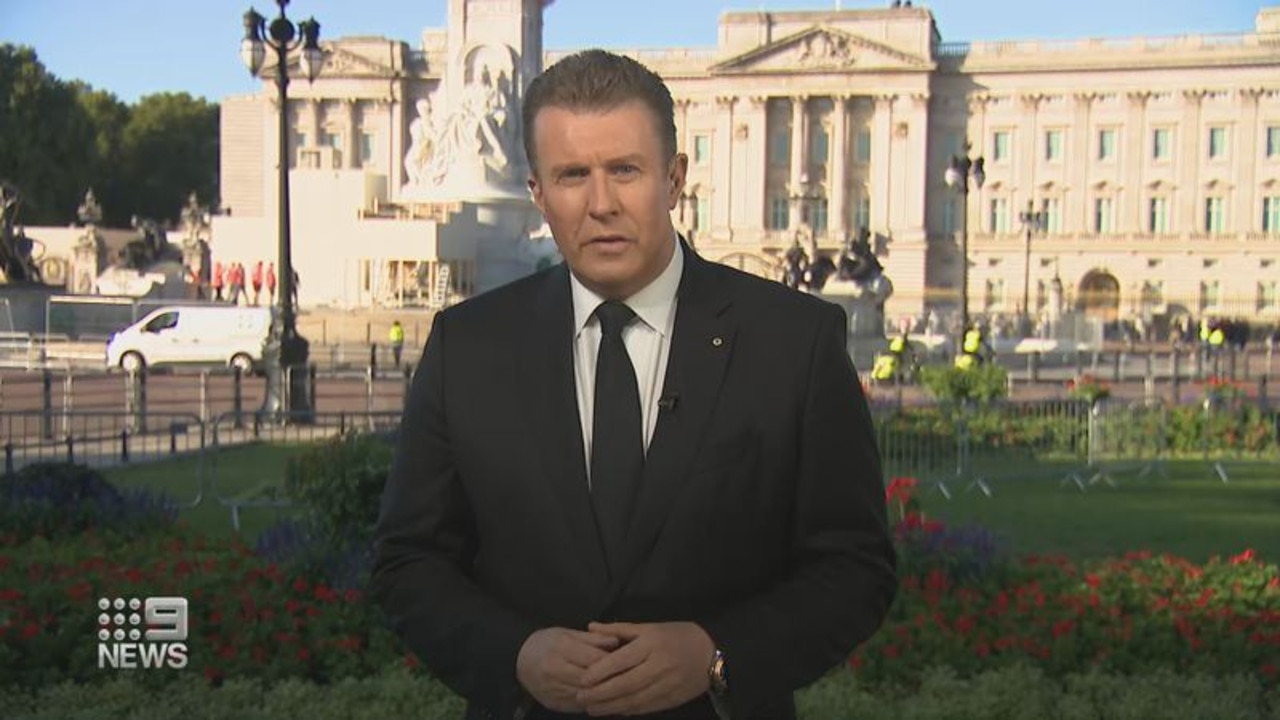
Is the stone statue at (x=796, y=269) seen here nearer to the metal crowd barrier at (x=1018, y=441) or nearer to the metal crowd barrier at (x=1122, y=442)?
the metal crowd barrier at (x=1122, y=442)

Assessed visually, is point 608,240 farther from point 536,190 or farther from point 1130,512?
point 1130,512

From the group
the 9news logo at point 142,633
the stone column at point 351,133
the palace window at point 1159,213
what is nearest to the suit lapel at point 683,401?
the 9news logo at point 142,633

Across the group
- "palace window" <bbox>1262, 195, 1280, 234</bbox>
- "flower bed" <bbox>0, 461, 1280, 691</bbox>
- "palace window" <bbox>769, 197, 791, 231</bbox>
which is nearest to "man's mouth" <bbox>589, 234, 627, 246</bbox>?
"flower bed" <bbox>0, 461, 1280, 691</bbox>

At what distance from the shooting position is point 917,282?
75625mm

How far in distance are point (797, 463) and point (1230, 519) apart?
10.8 metres

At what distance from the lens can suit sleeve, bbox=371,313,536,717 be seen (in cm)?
238

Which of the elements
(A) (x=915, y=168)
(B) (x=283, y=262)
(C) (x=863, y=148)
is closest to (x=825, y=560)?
(B) (x=283, y=262)

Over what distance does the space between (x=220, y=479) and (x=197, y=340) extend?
15030 millimetres

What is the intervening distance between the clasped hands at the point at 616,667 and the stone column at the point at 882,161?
7676 centimetres

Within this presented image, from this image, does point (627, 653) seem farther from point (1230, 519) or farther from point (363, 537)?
point (1230, 519)

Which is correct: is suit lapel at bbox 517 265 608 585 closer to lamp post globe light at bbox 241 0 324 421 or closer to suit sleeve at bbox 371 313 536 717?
suit sleeve at bbox 371 313 536 717

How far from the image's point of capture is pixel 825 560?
2.48 metres

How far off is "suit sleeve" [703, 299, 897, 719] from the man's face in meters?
0.35

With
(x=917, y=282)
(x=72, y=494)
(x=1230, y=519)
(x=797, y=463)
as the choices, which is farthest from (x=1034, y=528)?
(x=917, y=282)
